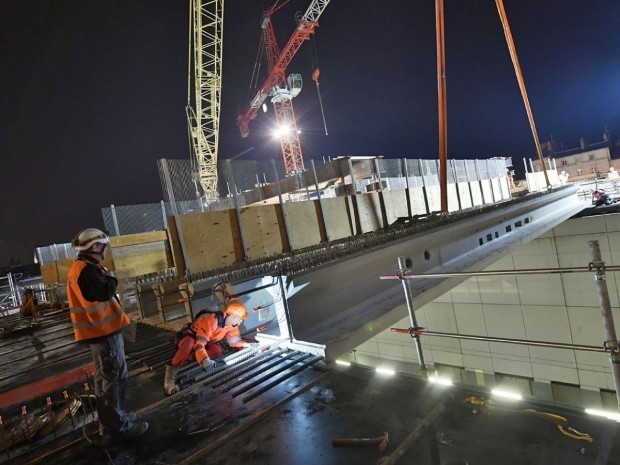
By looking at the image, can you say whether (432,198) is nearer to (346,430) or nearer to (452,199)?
(452,199)

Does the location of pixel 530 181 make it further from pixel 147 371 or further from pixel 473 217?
pixel 147 371

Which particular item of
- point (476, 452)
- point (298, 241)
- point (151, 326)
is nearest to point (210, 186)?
point (298, 241)

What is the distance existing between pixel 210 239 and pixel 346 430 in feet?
18.6

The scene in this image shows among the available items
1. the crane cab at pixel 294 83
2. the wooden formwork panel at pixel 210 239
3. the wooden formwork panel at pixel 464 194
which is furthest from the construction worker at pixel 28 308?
the crane cab at pixel 294 83

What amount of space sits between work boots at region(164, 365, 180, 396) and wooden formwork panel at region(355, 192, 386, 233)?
7964 mm

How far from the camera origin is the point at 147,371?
13.9 feet

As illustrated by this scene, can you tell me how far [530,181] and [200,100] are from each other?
27614 millimetres

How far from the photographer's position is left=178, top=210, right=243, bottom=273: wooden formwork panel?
6914 mm

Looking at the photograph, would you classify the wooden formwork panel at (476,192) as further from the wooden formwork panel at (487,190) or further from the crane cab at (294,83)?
the crane cab at (294,83)

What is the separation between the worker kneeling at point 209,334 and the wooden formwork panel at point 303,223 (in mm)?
4847

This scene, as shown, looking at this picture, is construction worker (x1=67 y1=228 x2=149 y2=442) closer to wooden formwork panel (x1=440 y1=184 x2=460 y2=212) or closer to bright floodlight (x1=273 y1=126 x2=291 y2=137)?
wooden formwork panel (x1=440 y1=184 x2=460 y2=212)

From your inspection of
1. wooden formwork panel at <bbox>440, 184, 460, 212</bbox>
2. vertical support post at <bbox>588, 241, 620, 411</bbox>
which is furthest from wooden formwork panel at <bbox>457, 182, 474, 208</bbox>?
vertical support post at <bbox>588, 241, 620, 411</bbox>

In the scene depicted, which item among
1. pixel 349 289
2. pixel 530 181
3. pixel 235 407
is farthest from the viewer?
pixel 530 181

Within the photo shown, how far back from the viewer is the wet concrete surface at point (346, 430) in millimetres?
1916
